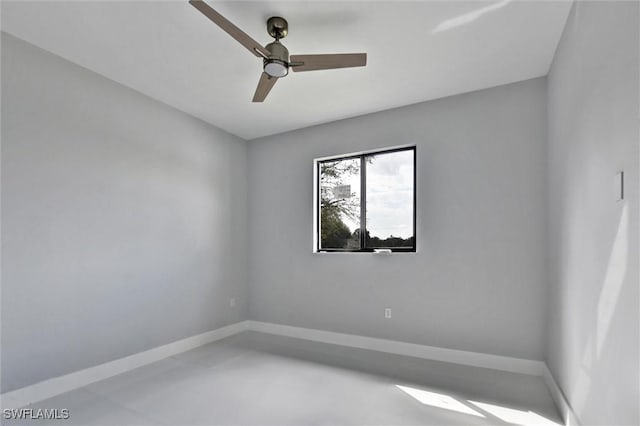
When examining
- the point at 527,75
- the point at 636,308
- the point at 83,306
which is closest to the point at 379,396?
the point at 636,308

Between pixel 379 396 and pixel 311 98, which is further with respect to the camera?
pixel 311 98

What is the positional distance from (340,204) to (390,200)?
70 cm

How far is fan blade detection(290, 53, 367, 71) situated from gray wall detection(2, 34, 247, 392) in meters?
2.04

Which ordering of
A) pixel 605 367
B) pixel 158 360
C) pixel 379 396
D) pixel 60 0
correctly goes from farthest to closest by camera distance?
pixel 158 360 → pixel 379 396 → pixel 60 0 → pixel 605 367

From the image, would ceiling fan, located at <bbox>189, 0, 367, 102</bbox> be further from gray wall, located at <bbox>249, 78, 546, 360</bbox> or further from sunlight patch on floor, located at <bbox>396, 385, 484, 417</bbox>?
sunlight patch on floor, located at <bbox>396, 385, 484, 417</bbox>

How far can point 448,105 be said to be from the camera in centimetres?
350

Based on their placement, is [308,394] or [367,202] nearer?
[308,394]

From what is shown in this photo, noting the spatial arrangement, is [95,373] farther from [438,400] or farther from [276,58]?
[276,58]

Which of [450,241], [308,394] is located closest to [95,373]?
[308,394]

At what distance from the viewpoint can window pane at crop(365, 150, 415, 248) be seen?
12.5ft

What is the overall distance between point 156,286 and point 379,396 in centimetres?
250

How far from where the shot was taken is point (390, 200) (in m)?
3.91

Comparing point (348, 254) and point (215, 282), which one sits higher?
point (348, 254)

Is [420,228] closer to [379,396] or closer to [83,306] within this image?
[379,396]
